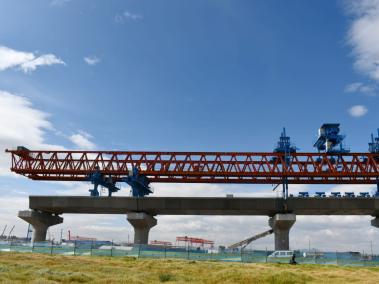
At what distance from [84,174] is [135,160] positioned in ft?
30.4

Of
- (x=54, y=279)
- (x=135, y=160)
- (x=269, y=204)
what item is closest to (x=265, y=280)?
(x=54, y=279)

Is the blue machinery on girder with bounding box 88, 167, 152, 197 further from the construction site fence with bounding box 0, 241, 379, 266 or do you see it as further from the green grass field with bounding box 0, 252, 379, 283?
the green grass field with bounding box 0, 252, 379, 283

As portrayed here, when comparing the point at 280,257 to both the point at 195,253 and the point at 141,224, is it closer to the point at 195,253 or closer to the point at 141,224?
the point at 195,253

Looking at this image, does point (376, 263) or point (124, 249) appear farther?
point (124, 249)

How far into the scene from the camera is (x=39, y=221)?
64.6 metres

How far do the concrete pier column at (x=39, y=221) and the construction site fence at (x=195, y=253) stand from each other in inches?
655

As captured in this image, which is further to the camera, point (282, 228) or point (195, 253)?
point (282, 228)

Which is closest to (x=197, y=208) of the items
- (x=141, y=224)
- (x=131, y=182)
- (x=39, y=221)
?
(x=141, y=224)

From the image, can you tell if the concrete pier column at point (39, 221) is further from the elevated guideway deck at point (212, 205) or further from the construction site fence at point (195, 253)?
the construction site fence at point (195, 253)

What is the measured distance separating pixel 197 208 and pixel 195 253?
17.5 metres

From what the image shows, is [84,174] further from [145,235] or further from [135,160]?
[145,235]

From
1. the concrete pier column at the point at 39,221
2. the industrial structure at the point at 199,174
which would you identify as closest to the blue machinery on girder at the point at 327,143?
the industrial structure at the point at 199,174

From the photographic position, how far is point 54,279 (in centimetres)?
2330

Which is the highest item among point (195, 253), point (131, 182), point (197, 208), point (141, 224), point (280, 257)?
point (131, 182)
